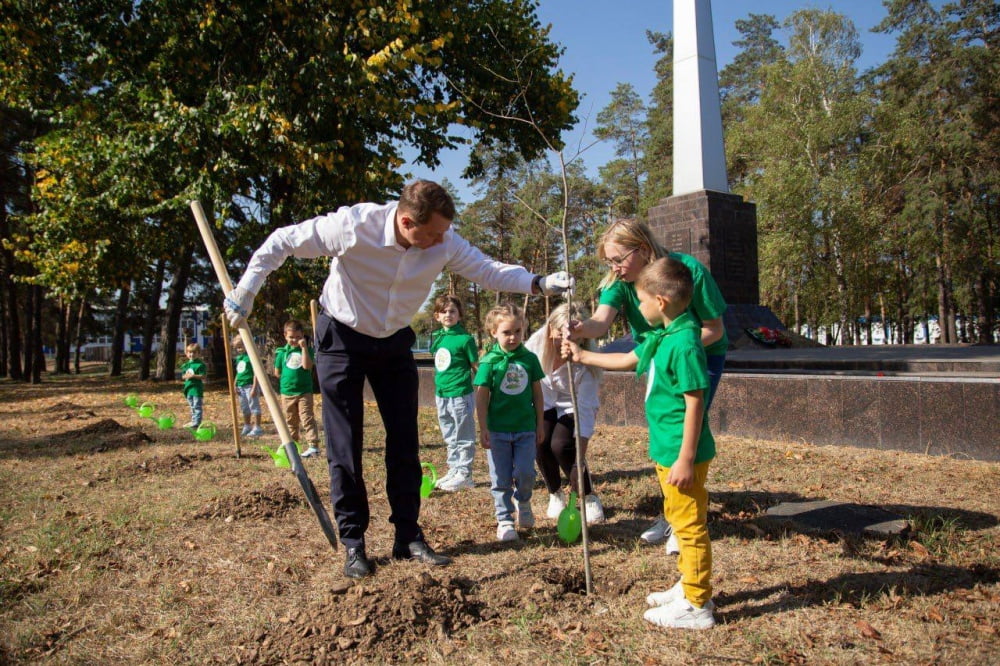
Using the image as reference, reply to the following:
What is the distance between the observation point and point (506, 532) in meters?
4.13

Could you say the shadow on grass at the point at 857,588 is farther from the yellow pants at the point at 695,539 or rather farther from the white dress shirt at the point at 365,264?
the white dress shirt at the point at 365,264

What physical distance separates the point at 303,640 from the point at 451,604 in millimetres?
624

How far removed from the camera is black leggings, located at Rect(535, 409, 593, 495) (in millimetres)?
4793

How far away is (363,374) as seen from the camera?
3.75 metres

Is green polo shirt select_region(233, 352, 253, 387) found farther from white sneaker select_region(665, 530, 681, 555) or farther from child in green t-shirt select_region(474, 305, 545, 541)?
white sneaker select_region(665, 530, 681, 555)

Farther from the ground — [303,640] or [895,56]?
[895,56]

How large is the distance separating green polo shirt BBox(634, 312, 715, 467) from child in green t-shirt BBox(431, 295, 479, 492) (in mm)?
3185

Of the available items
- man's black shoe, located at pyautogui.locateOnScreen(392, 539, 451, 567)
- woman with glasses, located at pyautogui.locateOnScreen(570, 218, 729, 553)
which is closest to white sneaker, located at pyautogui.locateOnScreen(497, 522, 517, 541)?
man's black shoe, located at pyautogui.locateOnScreen(392, 539, 451, 567)

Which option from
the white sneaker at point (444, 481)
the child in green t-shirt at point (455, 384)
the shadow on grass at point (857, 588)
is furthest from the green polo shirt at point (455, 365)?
the shadow on grass at point (857, 588)

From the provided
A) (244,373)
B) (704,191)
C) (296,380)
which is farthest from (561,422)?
(704,191)

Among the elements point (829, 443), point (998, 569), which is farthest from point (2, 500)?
point (829, 443)

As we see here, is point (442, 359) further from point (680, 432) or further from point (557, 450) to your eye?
point (680, 432)

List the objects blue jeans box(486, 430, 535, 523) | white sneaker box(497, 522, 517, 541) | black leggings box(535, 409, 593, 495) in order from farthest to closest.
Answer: black leggings box(535, 409, 593, 495), blue jeans box(486, 430, 535, 523), white sneaker box(497, 522, 517, 541)

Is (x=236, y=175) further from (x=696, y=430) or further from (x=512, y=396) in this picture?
(x=696, y=430)
